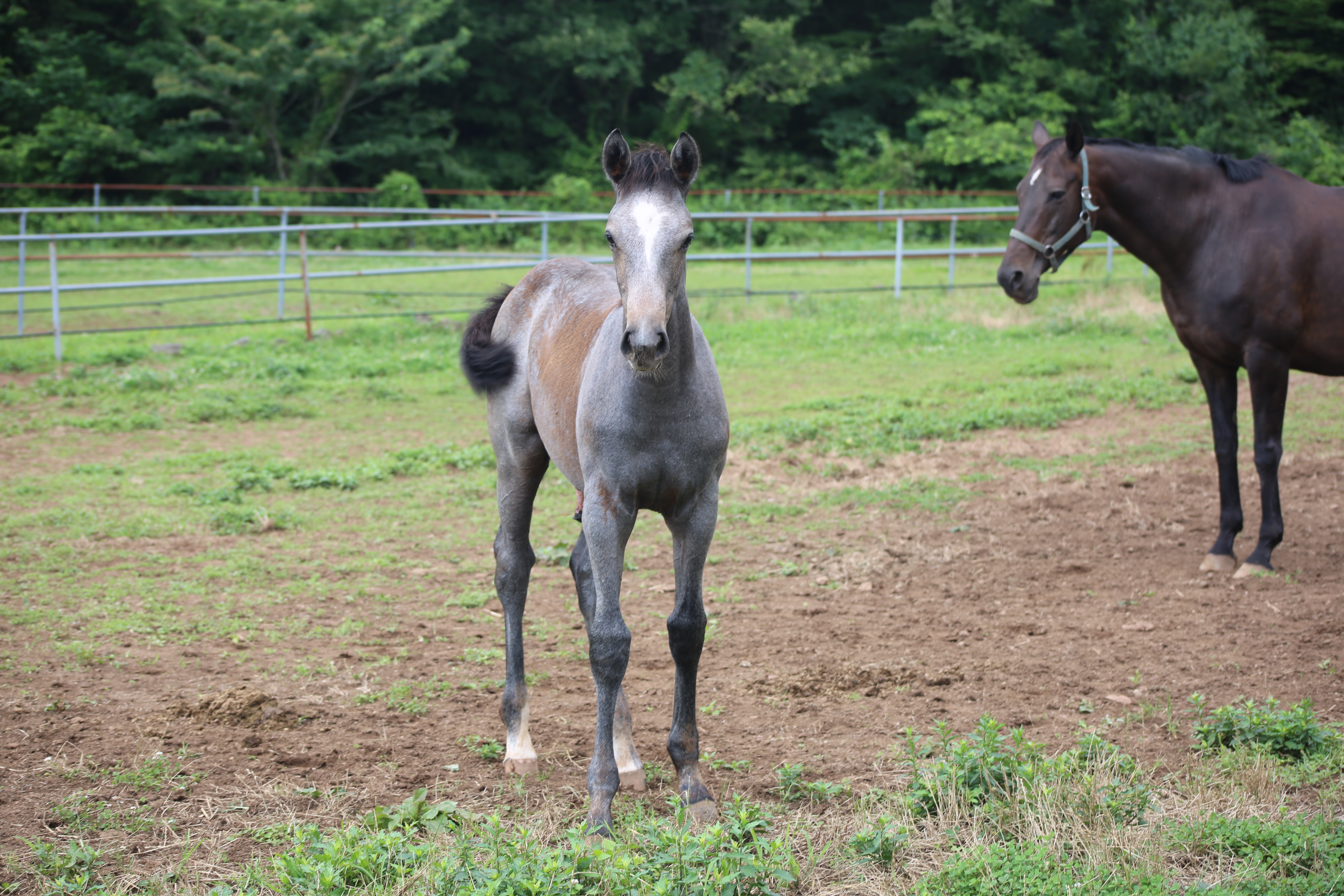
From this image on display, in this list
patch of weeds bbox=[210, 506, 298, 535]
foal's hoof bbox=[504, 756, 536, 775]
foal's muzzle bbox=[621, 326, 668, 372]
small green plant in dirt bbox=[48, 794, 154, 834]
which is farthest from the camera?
patch of weeds bbox=[210, 506, 298, 535]

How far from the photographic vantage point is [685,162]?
10.2 feet

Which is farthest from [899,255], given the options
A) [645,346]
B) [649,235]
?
[645,346]

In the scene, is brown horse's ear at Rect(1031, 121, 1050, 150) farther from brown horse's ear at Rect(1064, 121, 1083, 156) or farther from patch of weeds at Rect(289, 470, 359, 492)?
patch of weeds at Rect(289, 470, 359, 492)

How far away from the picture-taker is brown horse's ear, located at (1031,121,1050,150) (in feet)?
19.8

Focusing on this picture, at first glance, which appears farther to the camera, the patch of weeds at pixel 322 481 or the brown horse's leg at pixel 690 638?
the patch of weeds at pixel 322 481

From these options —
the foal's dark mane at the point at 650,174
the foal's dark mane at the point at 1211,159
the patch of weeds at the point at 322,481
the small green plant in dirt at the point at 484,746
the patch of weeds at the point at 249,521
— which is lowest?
the small green plant in dirt at the point at 484,746

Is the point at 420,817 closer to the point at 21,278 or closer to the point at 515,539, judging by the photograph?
the point at 515,539

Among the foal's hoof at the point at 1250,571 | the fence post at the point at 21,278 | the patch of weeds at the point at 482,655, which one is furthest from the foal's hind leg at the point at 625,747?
the fence post at the point at 21,278

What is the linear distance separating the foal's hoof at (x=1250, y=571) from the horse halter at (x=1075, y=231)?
1924 mm

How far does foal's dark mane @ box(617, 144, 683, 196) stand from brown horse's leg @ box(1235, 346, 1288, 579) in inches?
159

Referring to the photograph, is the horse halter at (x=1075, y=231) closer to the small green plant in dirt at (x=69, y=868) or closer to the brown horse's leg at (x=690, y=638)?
the brown horse's leg at (x=690, y=638)

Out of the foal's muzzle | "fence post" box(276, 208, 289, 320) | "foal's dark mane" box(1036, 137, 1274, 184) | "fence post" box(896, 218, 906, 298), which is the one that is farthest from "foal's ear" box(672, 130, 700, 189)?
"fence post" box(896, 218, 906, 298)

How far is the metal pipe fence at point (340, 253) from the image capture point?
36.5 ft

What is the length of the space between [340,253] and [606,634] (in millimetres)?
11274
